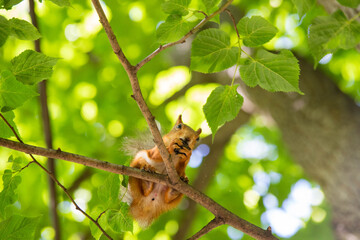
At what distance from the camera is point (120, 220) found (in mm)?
1558

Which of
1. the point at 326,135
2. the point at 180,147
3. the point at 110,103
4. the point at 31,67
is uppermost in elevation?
the point at 110,103

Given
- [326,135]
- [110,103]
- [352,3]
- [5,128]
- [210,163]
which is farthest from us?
[110,103]

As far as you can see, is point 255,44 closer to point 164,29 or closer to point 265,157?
point 164,29

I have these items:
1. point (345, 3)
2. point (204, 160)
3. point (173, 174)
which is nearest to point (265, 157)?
point (204, 160)

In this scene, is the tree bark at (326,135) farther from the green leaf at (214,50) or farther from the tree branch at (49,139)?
the green leaf at (214,50)

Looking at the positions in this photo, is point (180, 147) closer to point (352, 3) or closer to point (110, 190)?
point (110, 190)

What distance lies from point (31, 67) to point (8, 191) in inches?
17.9

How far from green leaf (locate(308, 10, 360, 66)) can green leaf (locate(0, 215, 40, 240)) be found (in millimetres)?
1130

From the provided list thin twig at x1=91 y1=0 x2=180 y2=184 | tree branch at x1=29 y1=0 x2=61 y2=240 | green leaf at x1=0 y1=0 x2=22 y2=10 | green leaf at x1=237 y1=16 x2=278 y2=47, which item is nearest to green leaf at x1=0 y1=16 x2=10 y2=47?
green leaf at x1=0 y1=0 x2=22 y2=10

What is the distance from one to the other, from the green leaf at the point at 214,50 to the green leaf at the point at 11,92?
0.53 metres

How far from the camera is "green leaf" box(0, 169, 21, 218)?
143 cm

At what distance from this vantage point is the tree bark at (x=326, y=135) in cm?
355

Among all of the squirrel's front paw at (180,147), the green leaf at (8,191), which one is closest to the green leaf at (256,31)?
the squirrel's front paw at (180,147)

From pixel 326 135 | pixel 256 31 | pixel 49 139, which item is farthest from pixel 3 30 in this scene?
pixel 326 135
